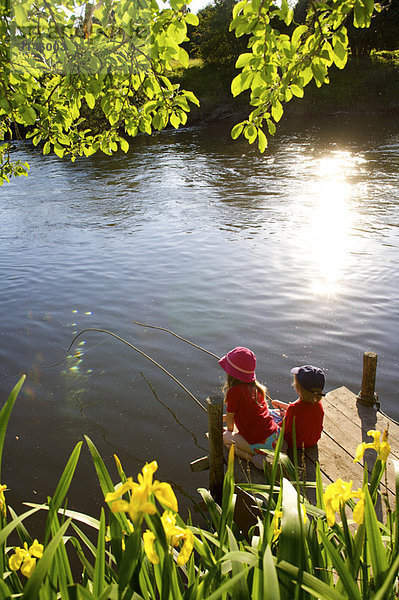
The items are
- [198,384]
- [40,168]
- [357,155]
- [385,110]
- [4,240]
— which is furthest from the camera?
[385,110]

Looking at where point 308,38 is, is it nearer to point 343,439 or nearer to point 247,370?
point 247,370

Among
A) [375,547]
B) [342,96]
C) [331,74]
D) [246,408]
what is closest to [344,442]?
[246,408]

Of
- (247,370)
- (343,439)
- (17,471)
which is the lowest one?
(17,471)

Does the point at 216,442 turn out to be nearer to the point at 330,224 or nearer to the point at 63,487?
the point at 63,487

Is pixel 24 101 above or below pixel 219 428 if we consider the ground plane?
above

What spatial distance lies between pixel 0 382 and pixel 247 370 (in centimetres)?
449

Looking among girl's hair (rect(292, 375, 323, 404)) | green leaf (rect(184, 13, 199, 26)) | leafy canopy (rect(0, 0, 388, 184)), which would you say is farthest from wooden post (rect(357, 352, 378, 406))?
green leaf (rect(184, 13, 199, 26))

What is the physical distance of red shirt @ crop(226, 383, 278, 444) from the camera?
4.43 metres

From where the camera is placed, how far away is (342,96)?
132 ft

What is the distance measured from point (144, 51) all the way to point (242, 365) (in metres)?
2.85

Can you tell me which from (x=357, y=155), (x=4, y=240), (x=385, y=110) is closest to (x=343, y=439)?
(x=4, y=240)

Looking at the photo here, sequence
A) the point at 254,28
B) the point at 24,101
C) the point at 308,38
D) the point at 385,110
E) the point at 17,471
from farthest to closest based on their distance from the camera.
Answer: the point at 385,110, the point at 17,471, the point at 24,101, the point at 308,38, the point at 254,28

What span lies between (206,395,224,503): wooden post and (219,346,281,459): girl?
0.25m

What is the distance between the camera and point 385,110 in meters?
38.1
